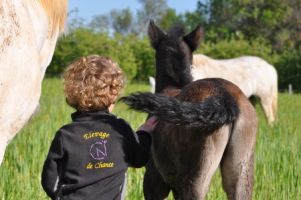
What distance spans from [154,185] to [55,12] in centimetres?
137

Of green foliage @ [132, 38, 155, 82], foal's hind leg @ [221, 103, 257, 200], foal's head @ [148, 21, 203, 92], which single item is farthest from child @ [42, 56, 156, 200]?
green foliage @ [132, 38, 155, 82]

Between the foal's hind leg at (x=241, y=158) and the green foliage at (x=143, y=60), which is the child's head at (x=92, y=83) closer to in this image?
the foal's hind leg at (x=241, y=158)

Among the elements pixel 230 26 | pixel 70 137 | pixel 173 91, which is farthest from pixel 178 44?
pixel 230 26

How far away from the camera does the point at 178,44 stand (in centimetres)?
455

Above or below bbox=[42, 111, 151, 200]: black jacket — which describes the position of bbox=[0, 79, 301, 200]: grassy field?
below

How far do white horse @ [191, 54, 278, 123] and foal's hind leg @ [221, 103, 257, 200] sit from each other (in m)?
6.61

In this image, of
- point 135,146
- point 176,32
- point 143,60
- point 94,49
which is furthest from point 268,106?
point 143,60

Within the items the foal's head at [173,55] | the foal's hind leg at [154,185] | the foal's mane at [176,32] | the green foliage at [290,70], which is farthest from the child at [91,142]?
the green foliage at [290,70]

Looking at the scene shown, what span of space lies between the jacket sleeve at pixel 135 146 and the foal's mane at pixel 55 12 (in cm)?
95

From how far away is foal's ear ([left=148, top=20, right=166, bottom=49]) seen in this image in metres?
4.71

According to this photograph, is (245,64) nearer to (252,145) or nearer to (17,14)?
(252,145)

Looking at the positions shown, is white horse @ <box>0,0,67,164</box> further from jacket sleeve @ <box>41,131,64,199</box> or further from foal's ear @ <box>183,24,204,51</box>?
foal's ear @ <box>183,24,204,51</box>

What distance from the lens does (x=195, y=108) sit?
10.1ft

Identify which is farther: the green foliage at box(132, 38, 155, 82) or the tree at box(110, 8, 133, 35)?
the tree at box(110, 8, 133, 35)
